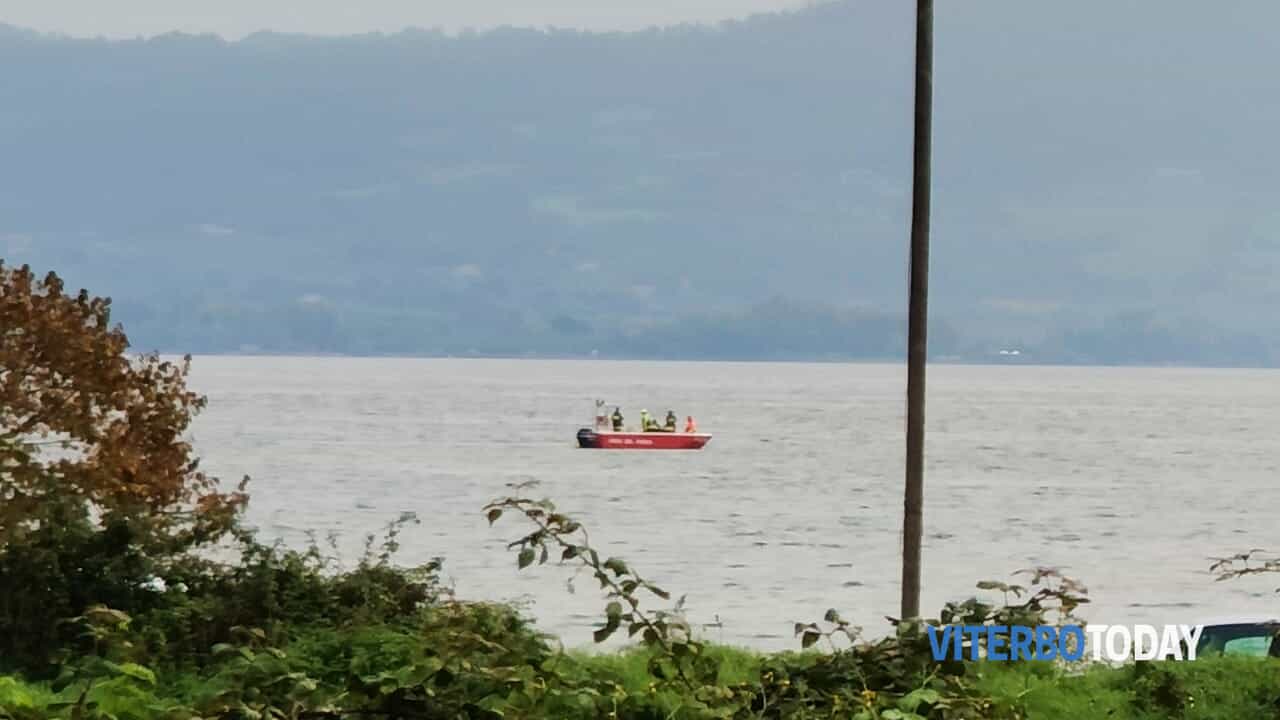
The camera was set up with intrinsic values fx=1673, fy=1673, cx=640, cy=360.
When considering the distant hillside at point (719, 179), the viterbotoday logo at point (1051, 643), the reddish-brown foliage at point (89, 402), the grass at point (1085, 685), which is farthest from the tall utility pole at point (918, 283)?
the distant hillside at point (719, 179)

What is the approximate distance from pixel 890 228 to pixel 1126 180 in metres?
14.3

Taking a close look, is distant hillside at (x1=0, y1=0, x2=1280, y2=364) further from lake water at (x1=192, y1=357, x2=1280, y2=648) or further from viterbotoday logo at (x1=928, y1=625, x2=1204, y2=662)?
viterbotoday logo at (x1=928, y1=625, x2=1204, y2=662)

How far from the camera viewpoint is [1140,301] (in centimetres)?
6650

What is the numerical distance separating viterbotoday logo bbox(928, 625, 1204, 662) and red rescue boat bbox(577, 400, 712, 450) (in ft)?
90.9

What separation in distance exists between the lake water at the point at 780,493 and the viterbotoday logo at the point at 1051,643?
462 mm

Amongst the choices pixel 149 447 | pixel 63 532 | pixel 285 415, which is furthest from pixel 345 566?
pixel 285 415

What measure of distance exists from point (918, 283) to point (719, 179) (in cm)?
6817

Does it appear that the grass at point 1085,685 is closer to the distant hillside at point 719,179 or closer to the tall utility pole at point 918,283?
the tall utility pole at point 918,283

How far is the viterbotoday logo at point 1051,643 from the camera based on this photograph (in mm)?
3234

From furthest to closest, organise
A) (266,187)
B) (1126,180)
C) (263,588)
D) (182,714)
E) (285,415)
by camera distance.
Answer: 1. (1126,180)
2. (266,187)
3. (285,415)
4. (263,588)
5. (182,714)

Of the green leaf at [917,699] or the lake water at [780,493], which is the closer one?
the green leaf at [917,699]

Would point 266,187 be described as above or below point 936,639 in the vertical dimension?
above

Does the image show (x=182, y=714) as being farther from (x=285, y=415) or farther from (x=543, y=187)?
(x=543, y=187)

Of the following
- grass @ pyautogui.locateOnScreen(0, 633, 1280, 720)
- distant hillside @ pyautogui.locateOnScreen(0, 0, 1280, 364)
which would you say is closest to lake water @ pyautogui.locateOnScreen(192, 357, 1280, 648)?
grass @ pyautogui.locateOnScreen(0, 633, 1280, 720)
